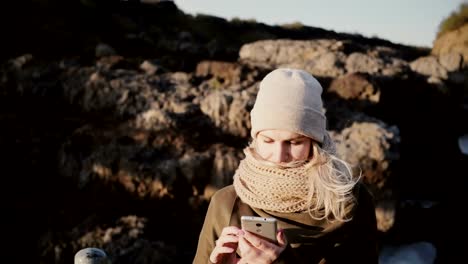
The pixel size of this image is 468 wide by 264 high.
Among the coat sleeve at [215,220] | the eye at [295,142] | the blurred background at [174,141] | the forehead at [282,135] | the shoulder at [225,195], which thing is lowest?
the blurred background at [174,141]

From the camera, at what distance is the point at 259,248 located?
1481mm

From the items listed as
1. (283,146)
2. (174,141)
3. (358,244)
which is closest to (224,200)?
(283,146)

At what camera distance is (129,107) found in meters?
7.98

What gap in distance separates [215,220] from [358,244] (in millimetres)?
628

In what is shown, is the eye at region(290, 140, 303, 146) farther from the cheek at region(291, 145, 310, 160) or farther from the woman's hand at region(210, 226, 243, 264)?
the woman's hand at region(210, 226, 243, 264)

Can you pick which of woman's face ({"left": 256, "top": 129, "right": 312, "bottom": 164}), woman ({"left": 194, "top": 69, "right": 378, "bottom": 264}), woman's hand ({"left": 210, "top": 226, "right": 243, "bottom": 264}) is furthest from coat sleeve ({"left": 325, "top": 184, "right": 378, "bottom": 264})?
woman's hand ({"left": 210, "top": 226, "right": 243, "bottom": 264})

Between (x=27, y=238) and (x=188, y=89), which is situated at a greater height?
(x=188, y=89)

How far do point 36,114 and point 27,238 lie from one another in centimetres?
313

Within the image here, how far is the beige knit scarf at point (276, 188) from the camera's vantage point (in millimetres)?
1812

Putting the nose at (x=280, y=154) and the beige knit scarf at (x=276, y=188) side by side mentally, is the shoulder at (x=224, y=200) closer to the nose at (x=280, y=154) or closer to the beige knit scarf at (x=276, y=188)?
the beige knit scarf at (x=276, y=188)

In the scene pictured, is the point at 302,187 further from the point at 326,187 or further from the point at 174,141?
the point at 174,141

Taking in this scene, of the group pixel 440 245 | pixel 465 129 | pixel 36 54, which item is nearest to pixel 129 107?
pixel 36 54

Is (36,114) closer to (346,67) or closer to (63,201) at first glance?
(63,201)

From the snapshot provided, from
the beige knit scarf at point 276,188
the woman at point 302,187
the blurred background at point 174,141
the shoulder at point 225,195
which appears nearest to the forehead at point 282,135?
the woman at point 302,187
